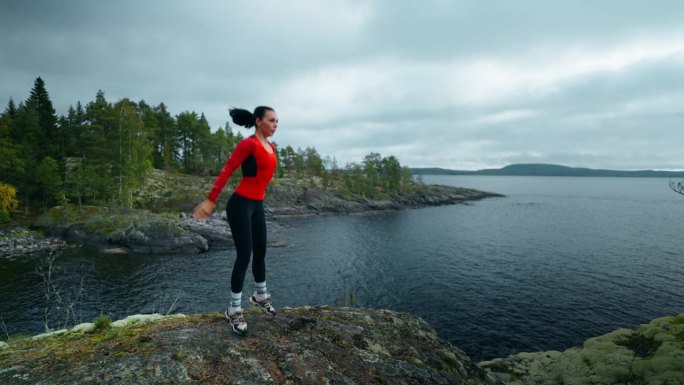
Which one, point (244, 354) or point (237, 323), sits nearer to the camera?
point (244, 354)

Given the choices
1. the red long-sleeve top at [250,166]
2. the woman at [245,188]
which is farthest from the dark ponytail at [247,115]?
the red long-sleeve top at [250,166]

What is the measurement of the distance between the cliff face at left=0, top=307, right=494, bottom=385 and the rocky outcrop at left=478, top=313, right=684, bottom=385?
4706 millimetres

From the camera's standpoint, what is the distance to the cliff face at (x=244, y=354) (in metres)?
4.15

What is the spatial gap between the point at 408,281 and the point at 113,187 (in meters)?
45.9

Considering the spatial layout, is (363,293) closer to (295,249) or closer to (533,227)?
(295,249)

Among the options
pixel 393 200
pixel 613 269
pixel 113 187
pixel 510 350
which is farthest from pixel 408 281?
pixel 393 200

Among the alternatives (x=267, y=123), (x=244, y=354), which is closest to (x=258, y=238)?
(x=244, y=354)

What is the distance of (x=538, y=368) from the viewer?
1288cm

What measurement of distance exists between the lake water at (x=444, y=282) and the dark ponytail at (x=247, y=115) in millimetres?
20793

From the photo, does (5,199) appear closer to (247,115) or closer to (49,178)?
(49,178)

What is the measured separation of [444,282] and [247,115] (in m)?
32.4

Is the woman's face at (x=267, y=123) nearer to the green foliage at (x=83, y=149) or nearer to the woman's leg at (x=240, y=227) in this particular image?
the woman's leg at (x=240, y=227)

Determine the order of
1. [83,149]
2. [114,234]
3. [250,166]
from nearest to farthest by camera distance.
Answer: [250,166]
[114,234]
[83,149]

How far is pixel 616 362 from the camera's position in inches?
428
